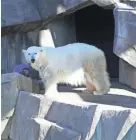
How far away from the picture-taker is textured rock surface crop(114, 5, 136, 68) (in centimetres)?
491

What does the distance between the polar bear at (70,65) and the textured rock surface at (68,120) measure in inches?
14.0

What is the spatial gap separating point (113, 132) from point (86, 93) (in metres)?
1.95

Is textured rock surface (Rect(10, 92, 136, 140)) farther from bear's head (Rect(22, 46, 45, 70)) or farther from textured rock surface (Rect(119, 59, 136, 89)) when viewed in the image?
textured rock surface (Rect(119, 59, 136, 89))

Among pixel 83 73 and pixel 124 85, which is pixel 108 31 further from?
pixel 83 73

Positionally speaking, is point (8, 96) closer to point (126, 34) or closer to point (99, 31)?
point (126, 34)

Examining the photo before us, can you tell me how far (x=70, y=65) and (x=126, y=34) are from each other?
3.01 feet

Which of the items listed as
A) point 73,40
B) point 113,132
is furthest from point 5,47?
point 113,132

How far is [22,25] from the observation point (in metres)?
6.23

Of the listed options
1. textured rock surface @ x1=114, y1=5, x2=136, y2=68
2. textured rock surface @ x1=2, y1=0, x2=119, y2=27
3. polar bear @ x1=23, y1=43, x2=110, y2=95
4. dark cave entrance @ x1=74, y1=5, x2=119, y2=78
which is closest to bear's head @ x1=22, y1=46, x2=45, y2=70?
polar bear @ x1=23, y1=43, x2=110, y2=95

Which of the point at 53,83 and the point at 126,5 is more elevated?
the point at 126,5

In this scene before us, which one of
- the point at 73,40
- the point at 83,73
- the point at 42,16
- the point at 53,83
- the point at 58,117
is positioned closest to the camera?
the point at 58,117

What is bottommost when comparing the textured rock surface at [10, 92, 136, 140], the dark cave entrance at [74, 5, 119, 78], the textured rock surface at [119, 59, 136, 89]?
the textured rock surface at [10, 92, 136, 140]

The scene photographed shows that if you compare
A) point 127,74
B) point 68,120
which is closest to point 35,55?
point 68,120

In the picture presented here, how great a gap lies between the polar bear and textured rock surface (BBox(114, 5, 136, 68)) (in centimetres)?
45
